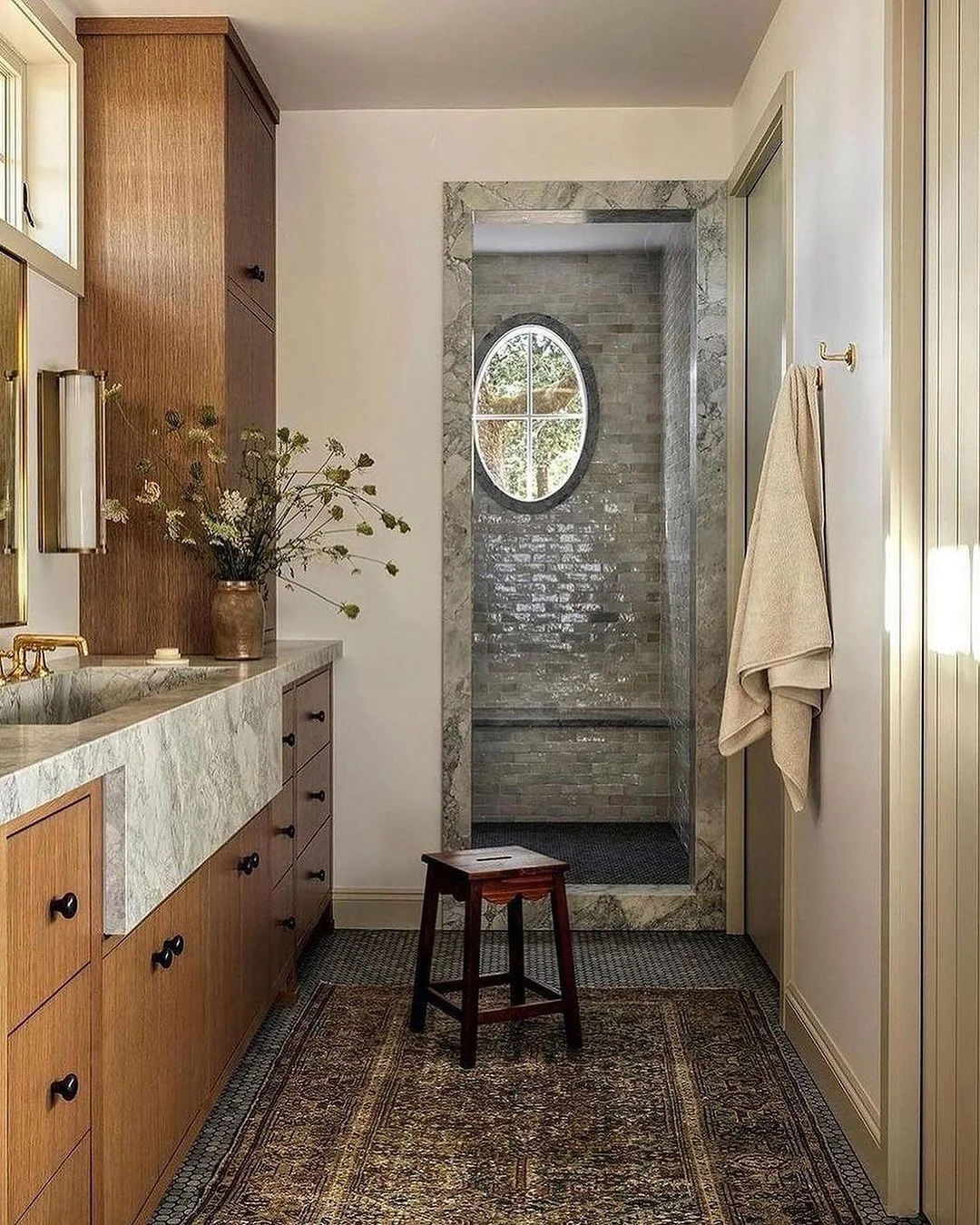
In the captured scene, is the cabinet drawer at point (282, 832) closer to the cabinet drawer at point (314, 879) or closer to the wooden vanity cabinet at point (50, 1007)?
the cabinet drawer at point (314, 879)

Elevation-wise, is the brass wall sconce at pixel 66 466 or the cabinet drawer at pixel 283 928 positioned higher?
the brass wall sconce at pixel 66 466

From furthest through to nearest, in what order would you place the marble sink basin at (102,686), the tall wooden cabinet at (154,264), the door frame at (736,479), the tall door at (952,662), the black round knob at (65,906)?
1. the door frame at (736,479)
2. the tall wooden cabinet at (154,264)
3. the marble sink basin at (102,686)
4. the tall door at (952,662)
5. the black round knob at (65,906)

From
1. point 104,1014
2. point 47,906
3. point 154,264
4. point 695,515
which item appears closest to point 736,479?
point 695,515

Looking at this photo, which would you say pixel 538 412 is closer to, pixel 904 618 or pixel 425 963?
pixel 425 963

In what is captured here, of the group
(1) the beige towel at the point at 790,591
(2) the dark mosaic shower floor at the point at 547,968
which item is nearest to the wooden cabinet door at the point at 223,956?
(2) the dark mosaic shower floor at the point at 547,968

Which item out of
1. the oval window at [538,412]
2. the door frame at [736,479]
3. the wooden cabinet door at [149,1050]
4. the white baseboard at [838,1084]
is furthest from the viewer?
the oval window at [538,412]

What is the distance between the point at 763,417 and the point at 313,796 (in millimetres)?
1707

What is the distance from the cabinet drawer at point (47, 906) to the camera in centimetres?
156

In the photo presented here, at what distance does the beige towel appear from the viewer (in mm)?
2793

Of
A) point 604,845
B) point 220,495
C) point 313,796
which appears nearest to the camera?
point 220,495

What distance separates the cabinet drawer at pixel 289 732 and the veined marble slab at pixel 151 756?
0.07 metres

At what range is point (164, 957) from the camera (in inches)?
84.9

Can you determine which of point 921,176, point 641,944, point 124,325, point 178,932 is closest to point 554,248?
point 124,325

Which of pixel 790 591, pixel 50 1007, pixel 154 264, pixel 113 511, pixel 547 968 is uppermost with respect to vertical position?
pixel 154 264
